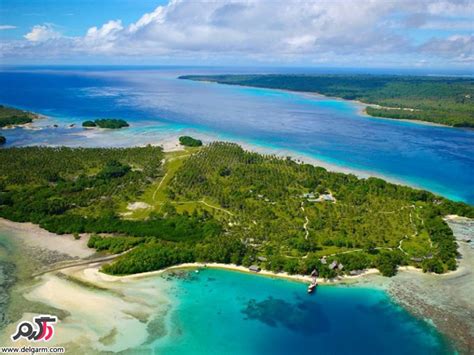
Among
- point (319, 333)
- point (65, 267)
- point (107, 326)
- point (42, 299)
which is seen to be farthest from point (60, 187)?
point (319, 333)

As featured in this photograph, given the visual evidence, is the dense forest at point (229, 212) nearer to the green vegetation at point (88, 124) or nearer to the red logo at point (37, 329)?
the red logo at point (37, 329)

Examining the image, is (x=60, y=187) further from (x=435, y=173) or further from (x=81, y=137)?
(x=435, y=173)

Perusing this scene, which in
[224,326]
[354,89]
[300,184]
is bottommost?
[224,326]

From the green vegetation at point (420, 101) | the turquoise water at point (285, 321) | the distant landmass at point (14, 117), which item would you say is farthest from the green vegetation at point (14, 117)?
the green vegetation at point (420, 101)

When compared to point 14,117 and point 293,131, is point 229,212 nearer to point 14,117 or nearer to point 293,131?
point 293,131

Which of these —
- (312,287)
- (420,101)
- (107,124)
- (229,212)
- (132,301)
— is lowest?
(132,301)

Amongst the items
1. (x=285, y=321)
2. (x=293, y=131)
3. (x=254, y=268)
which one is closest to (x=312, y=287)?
(x=285, y=321)

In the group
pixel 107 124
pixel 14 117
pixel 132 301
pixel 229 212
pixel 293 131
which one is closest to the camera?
pixel 132 301
